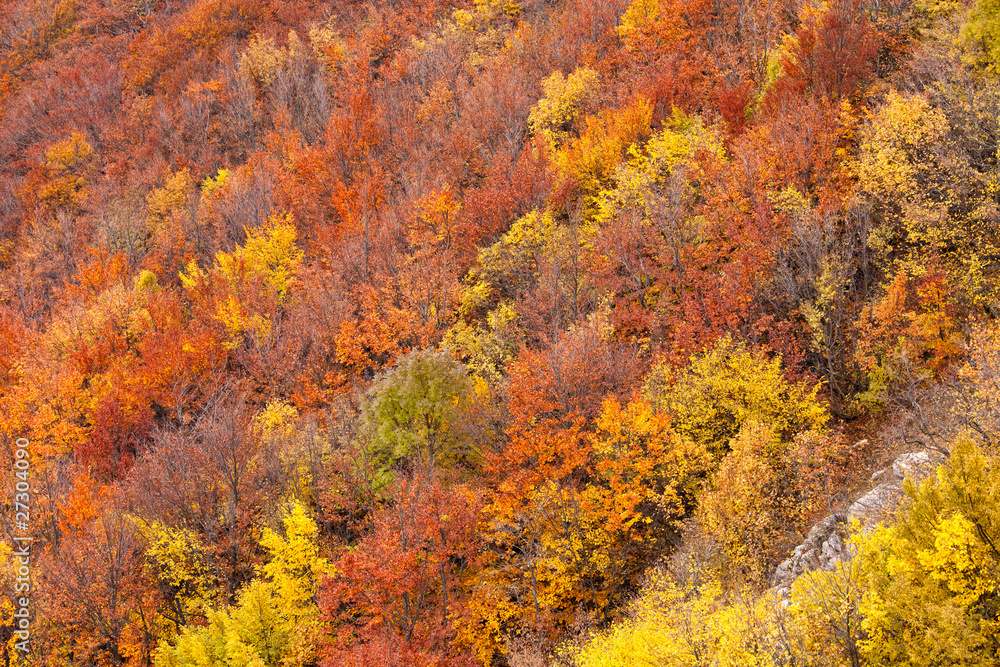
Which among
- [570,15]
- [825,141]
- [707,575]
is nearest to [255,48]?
[570,15]

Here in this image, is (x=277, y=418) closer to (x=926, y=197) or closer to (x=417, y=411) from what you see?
(x=417, y=411)

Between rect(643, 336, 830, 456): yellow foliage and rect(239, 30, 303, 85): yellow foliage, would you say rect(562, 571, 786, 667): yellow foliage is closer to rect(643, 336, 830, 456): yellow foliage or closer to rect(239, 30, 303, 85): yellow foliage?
rect(643, 336, 830, 456): yellow foliage

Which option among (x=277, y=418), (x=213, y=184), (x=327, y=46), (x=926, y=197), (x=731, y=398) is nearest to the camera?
(x=926, y=197)

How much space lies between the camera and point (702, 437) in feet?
83.3

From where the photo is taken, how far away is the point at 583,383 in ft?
94.0

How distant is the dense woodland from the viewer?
20.8m

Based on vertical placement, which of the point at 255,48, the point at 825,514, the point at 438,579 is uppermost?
the point at 255,48

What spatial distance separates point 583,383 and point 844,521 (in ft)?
39.4

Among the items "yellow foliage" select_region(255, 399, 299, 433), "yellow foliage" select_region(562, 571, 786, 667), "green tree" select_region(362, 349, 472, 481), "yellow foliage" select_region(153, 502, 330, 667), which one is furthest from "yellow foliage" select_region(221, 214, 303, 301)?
"yellow foliage" select_region(562, 571, 786, 667)

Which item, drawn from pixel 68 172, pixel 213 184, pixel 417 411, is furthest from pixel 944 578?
pixel 68 172

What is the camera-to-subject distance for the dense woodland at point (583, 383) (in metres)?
20.8

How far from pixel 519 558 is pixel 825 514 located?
12399mm

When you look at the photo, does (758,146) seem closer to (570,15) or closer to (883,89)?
(883,89)

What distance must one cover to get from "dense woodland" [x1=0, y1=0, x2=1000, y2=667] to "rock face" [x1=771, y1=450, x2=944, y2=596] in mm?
1260
